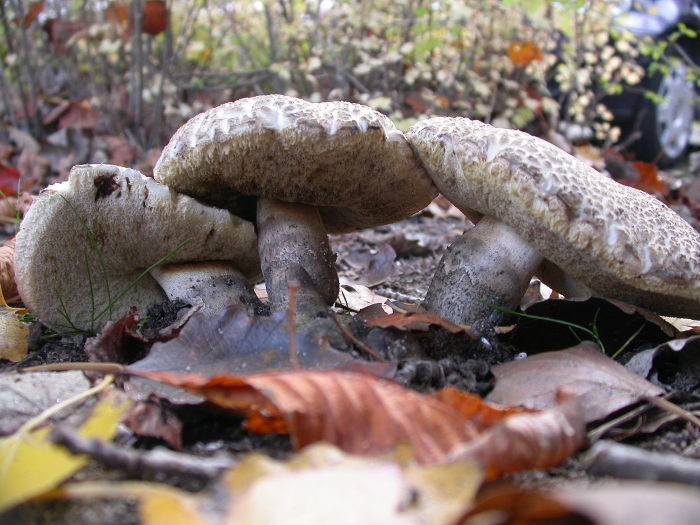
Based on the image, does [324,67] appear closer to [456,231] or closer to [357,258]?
[456,231]

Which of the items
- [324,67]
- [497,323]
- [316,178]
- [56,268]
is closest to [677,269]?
[497,323]

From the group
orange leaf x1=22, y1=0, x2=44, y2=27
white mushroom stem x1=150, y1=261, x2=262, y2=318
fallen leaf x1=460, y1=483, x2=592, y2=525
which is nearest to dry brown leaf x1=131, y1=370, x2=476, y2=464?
fallen leaf x1=460, y1=483, x2=592, y2=525

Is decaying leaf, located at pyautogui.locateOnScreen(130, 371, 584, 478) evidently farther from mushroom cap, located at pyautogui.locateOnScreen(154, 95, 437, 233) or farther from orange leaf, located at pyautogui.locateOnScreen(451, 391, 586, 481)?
mushroom cap, located at pyautogui.locateOnScreen(154, 95, 437, 233)

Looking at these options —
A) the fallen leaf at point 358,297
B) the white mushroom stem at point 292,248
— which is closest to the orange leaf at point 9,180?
the fallen leaf at point 358,297

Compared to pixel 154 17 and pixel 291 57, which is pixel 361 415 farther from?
pixel 291 57

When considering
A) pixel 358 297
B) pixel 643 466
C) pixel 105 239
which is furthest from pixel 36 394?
pixel 358 297
